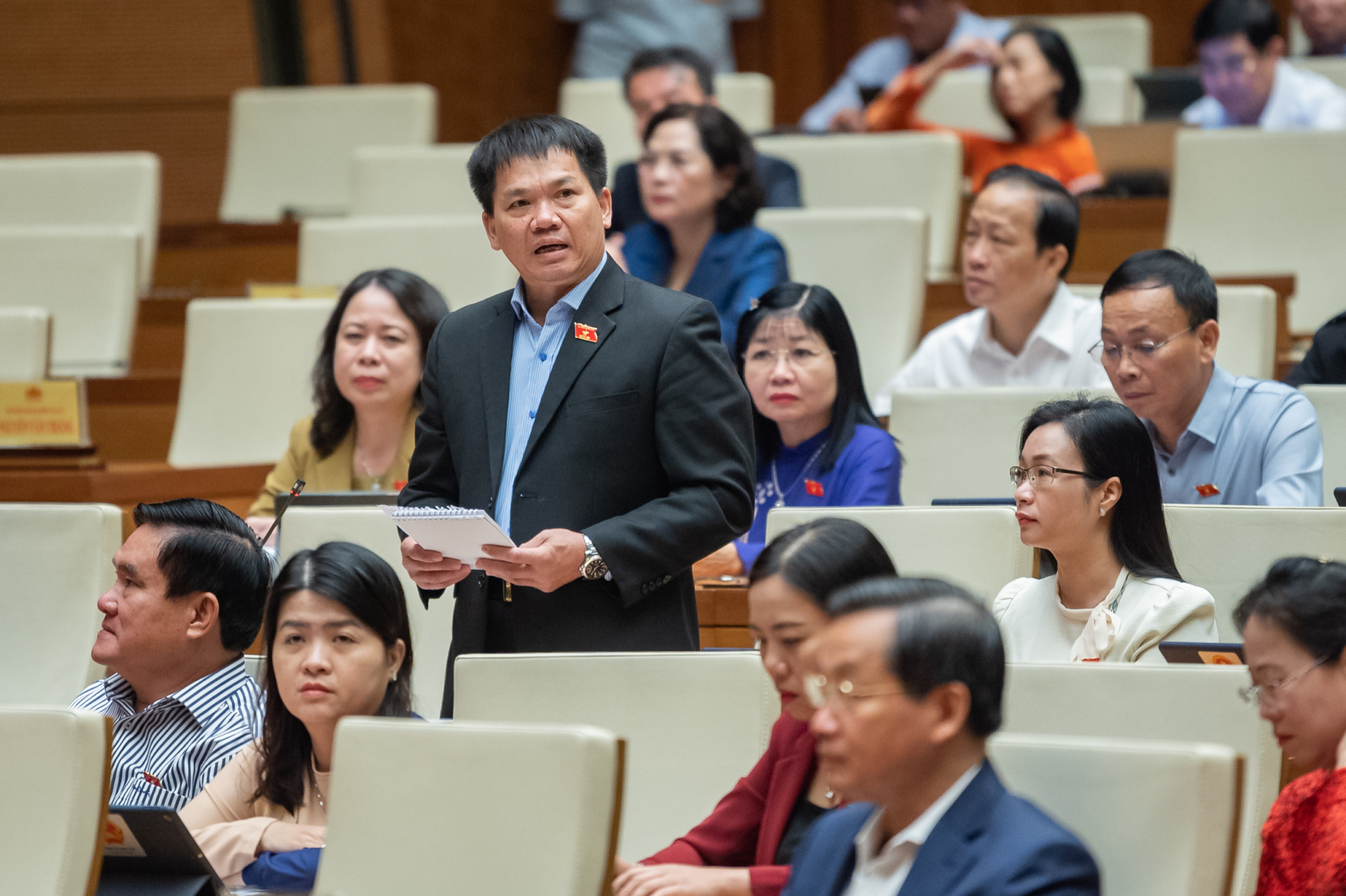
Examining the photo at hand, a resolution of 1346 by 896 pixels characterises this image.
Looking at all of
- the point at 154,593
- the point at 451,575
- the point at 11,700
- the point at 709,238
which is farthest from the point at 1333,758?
the point at 709,238

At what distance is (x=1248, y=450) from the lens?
2270 millimetres

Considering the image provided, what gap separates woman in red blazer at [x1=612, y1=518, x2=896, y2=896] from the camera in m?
1.36

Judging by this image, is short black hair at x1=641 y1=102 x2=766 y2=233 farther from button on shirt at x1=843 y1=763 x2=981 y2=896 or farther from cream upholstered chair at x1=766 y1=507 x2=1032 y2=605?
button on shirt at x1=843 y1=763 x2=981 y2=896

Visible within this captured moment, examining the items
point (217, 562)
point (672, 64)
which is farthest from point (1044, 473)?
point (672, 64)

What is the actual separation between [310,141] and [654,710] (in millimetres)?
3067

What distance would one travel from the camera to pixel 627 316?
169 centimetres

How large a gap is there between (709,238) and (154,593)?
1489 mm

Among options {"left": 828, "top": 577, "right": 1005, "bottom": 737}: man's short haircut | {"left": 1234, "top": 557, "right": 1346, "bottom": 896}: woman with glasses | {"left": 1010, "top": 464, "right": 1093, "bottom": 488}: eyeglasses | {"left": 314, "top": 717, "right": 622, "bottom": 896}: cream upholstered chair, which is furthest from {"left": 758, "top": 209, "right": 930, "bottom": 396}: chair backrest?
{"left": 828, "top": 577, "right": 1005, "bottom": 737}: man's short haircut

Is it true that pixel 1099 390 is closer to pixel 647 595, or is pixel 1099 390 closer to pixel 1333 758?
pixel 647 595

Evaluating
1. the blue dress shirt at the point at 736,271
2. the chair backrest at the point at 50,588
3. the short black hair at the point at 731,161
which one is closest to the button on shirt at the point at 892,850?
the chair backrest at the point at 50,588

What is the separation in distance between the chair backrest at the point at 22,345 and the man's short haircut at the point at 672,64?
1.44 m

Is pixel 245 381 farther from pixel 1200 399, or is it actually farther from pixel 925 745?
pixel 925 745

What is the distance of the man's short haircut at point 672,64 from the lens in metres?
3.74

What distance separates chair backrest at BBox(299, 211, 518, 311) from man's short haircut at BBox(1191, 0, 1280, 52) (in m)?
1.78
